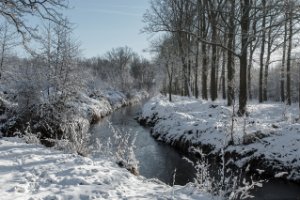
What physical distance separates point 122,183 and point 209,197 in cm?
180

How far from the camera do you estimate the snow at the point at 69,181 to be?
19.6ft

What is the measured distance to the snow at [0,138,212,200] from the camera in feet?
19.6

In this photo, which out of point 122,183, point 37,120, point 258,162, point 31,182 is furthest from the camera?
point 37,120

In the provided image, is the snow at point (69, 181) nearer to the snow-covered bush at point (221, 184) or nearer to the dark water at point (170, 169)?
the snow-covered bush at point (221, 184)

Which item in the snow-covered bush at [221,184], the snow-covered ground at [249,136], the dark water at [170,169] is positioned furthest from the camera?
the snow-covered ground at [249,136]

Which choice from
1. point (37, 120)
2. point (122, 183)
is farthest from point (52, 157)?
point (37, 120)

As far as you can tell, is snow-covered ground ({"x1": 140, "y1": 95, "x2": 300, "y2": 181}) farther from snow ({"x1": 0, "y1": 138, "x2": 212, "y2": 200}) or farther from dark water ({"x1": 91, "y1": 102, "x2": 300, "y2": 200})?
snow ({"x1": 0, "y1": 138, "x2": 212, "y2": 200})

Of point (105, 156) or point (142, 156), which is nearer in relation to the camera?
point (105, 156)

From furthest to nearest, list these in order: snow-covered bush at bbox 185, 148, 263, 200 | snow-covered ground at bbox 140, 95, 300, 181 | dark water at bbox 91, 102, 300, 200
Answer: snow-covered ground at bbox 140, 95, 300, 181 < dark water at bbox 91, 102, 300, 200 < snow-covered bush at bbox 185, 148, 263, 200

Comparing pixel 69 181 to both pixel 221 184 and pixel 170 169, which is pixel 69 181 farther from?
pixel 170 169

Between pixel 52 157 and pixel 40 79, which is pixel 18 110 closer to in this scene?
pixel 40 79

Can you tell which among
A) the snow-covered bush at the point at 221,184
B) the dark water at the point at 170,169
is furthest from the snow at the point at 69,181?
the dark water at the point at 170,169

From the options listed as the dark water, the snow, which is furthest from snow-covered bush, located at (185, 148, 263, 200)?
the dark water

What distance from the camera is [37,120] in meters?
18.1
